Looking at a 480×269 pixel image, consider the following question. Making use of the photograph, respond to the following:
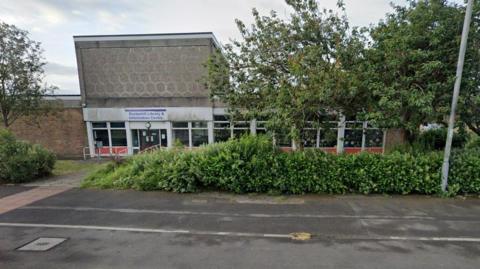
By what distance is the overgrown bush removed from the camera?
9.23 metres

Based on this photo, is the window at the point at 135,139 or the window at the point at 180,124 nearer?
the window at the point at 180,124

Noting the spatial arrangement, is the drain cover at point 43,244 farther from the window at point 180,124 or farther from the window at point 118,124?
the window at point 118,124

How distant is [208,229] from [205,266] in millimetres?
1390

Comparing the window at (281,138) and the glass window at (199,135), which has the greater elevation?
the window at (281,138)

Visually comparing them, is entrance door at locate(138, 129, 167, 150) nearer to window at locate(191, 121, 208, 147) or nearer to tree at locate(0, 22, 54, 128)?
window at locate(191, 121, 208, 147)

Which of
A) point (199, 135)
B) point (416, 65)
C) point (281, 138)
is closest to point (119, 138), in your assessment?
point (199, 135)

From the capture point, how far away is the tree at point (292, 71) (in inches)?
279

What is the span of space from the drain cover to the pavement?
122mm

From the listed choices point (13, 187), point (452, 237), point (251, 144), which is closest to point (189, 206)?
point (251, 144)

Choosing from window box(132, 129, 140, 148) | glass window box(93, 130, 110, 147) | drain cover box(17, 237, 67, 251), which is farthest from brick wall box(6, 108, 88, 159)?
drain cover box(17, 237, 67, 251)

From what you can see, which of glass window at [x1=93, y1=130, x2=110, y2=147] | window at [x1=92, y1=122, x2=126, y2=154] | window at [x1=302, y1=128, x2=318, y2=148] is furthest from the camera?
glass window at [x1=93, y1=130, x2=110, y2=147]

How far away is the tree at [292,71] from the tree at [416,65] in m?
0.73

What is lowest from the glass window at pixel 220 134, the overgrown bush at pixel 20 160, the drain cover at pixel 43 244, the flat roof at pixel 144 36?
the drain cover at pixel 43 244

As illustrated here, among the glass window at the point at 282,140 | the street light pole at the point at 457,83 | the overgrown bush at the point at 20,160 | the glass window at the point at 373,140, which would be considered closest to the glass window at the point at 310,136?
the glass window at the point at 282,140
